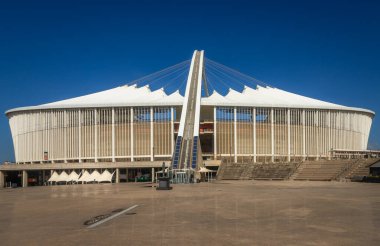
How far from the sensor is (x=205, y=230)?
1341 cm

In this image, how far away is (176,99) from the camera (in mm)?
86062

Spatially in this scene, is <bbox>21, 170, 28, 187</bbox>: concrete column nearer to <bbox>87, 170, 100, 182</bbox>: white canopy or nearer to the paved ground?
<bbox>87, 170, 100, 182</bbox>: white canopy

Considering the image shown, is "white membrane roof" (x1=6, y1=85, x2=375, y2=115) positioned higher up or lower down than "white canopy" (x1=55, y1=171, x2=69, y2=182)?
higher up

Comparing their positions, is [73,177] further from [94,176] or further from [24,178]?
[24,178]

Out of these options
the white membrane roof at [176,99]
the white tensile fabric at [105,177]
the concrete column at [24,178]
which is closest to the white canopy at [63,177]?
the white tensile fabric at [105,177]

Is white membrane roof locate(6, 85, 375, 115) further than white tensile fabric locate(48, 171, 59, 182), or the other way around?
white membrane roof locate(6, 85, 375, 115)

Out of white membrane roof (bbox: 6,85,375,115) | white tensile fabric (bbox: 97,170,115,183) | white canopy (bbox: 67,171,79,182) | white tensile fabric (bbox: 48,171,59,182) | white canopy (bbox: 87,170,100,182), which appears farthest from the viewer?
white membrane roof (bbox: 6,85,375,115)

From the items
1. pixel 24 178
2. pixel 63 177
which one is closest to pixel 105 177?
pixel 63 177

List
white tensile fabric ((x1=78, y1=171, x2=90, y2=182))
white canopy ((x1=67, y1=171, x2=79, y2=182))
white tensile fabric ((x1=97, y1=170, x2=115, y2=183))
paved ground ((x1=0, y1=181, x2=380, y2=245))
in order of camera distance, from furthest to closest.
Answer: white canopy ((x1=67, y1=171, x2=79, y2=182)), white tensile fabric ((x1=97, y1=170, x2=115, y2=183)), white tensile fabric ((x1=78, y1=171, x2=90, y2=182)), paved ground ((x1=0, y1=181, x2=380, y2=245))

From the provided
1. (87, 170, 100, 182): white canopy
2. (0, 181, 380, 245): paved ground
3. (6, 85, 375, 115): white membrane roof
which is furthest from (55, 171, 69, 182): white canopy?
(0, 181, 380, 245): paved ground

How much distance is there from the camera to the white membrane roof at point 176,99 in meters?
83.3

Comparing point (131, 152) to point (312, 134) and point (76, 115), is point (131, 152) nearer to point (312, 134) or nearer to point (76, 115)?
→ point (76, 115)

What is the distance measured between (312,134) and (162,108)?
1160 inches

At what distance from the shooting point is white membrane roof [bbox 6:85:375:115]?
8331 cm
